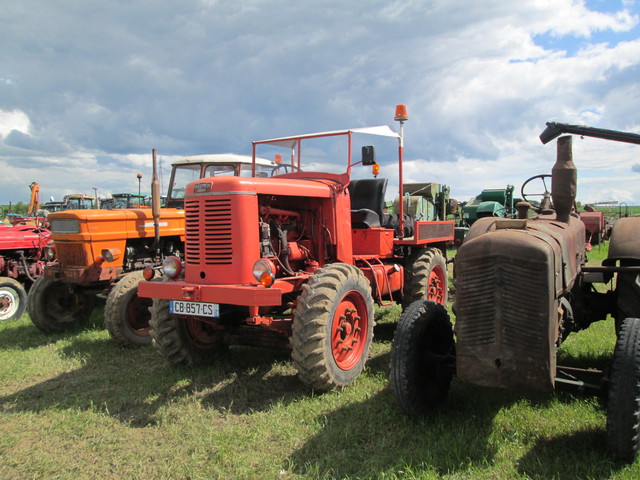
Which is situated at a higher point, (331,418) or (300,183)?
(300,183)

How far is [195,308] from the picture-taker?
413 centimetres

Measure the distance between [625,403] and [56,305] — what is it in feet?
21.8

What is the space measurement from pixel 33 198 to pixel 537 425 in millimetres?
16950

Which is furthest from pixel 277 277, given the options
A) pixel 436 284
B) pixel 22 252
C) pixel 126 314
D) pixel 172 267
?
pixel 22 252

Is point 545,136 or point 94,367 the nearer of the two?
point 545,136

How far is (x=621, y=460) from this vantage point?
2.72 metres

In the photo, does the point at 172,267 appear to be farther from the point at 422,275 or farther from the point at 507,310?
the point at 422,275


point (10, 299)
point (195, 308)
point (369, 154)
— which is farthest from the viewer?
point (10, 299)

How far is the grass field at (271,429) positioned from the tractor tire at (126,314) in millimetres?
752

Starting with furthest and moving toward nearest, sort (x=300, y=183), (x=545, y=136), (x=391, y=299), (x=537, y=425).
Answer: (x=391, y=299) < (x=300, y=183) < (x=545, y=136) < (x=537, y=425)

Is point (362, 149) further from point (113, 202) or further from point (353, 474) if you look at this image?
point (113, 202)

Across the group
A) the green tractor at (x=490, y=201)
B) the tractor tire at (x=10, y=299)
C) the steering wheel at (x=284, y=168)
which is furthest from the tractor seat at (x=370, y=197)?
the green tractor at (x=490, y=201)

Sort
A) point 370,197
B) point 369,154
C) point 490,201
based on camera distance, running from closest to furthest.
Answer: point 369,154, point 370,197, point 490,201

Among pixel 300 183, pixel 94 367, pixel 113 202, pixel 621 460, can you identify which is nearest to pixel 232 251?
pixel 300 183
